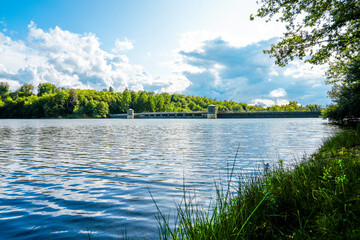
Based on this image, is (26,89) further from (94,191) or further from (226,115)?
(94,191)

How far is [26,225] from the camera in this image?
15.0 feet

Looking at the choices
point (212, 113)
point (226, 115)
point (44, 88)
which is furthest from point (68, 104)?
point (226, 115)

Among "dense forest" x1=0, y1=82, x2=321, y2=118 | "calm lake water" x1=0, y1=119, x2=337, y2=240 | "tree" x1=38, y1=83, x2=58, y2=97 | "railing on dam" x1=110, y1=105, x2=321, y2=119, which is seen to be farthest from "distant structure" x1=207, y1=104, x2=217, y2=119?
"calm lake water" x1=0, y1=119, x2=337, y2=240

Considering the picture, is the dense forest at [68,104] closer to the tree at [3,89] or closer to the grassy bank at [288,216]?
the tree at [3,89]

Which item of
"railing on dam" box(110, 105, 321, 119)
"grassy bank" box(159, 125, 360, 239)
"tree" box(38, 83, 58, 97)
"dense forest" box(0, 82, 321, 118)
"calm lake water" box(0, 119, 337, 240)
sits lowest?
"calm lake water" box(0, 119, 337, 240)

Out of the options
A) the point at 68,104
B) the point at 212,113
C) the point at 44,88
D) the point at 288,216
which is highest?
the point at 44,88

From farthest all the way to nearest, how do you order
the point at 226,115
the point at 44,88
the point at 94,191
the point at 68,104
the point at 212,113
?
1. the point at 44,88
2. the point at 68,104
3. the point at 226,115
4. the point at 212,113
5. the point at 94,191

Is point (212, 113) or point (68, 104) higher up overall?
point (68, 104)

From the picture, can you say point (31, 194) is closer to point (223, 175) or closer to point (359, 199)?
point (223, 175)

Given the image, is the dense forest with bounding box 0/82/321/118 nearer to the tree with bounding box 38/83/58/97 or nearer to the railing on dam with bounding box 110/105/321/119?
the tree with bounding box 38/83/58/97

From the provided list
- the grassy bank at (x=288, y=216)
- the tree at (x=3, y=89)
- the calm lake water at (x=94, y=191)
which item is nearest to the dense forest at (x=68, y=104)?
the tree at (x=3, y=89)

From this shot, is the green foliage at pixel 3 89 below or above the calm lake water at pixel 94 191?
above

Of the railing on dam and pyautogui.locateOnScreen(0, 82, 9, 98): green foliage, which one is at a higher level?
pyautogui.locateOnScreen(0, 82, 9, 98): green foliage

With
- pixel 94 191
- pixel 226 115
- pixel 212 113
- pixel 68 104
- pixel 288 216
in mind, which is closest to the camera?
pixel 288 216
